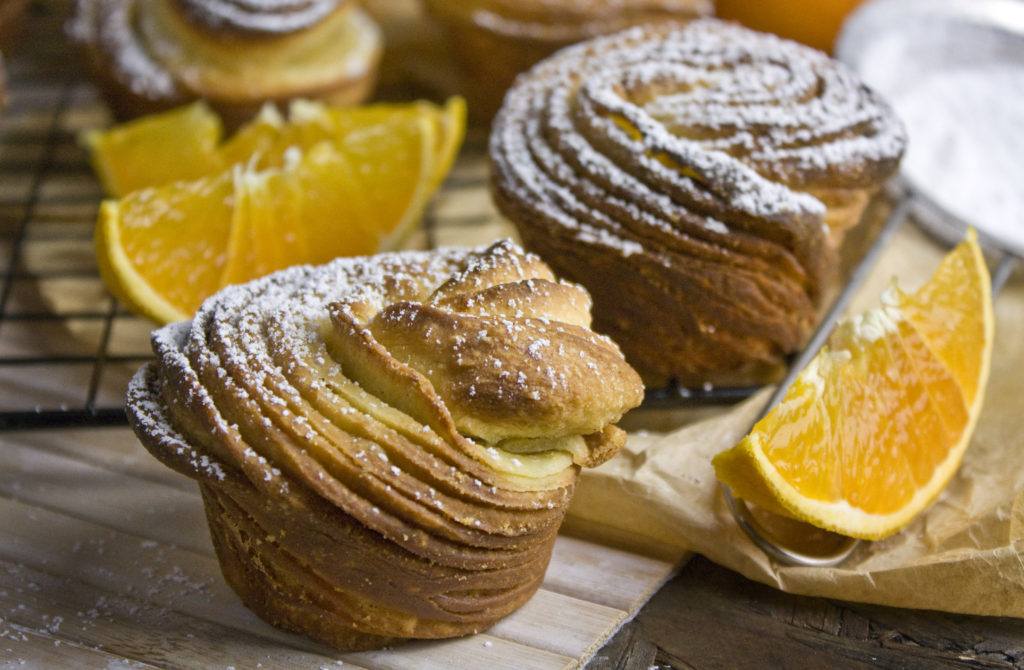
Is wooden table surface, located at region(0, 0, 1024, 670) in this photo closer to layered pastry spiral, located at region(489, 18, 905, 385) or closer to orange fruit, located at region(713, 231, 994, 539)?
orange fruit, located at region(713, 231, 994, 539)

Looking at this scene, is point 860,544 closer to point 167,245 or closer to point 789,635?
point 789,635

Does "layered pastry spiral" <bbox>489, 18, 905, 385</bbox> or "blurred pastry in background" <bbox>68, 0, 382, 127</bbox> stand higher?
"layered pastry spiral" <bbox>489, 18, 905, 385</bbox>

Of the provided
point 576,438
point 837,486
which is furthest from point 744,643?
point 576,438

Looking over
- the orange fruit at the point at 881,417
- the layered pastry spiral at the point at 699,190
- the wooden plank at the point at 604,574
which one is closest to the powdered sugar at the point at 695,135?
the layered pastry spiral at the point at 699,190

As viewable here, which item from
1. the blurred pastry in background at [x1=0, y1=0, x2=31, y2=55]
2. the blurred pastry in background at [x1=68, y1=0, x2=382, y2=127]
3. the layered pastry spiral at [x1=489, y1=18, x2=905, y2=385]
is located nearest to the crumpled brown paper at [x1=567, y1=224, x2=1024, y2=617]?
the layered pastry spiral at [x1=489, y1=18, x2=905, y2=385]

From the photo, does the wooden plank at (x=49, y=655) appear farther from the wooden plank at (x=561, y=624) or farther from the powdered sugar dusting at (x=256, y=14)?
the powdered sugar dusting at (x=256, y=14)
